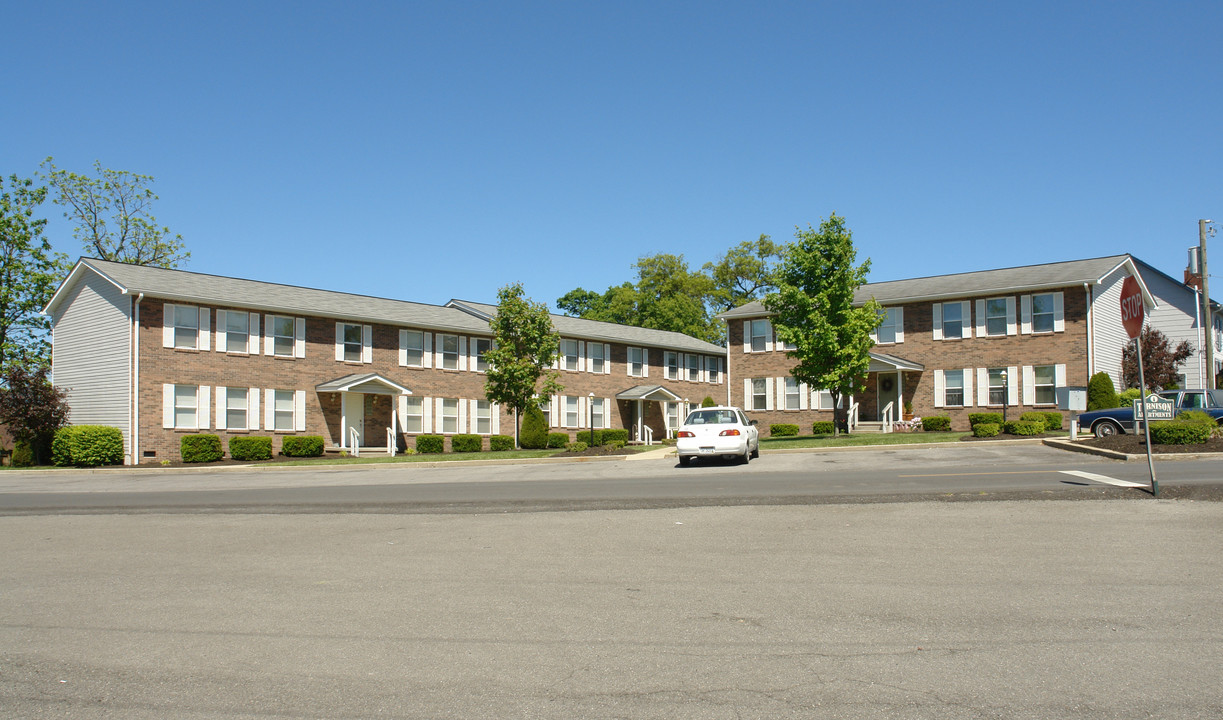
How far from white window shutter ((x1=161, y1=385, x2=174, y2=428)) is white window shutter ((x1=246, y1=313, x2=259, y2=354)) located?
3.30 meters

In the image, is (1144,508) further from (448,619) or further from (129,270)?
(129,270)

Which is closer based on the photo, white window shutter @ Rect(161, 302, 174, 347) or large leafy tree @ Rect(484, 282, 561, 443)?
white window shutter @ Rect(161, 302, 174, 347)

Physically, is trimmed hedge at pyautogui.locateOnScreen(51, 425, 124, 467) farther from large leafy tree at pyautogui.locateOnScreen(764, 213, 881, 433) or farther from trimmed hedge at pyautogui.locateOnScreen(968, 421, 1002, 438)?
trimmed hedge at pyautogui.locateOnScreen(968, 421, 1002, 438)

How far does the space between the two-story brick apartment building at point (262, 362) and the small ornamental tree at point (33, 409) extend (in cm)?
119

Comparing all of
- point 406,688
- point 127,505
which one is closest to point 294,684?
point 406,688

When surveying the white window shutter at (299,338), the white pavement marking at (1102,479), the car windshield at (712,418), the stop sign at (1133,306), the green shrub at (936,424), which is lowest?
the white pavement marking at (1102,479)

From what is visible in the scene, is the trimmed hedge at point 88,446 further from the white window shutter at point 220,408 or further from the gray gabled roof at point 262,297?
the gray gabled roof at point 262,297

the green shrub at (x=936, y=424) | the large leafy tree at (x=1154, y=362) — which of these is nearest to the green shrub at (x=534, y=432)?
the green shrub at (x=936, y=424)

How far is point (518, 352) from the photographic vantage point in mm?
36750

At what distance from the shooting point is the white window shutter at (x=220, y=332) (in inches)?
1314

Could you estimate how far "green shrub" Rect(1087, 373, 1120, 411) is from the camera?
3278cm

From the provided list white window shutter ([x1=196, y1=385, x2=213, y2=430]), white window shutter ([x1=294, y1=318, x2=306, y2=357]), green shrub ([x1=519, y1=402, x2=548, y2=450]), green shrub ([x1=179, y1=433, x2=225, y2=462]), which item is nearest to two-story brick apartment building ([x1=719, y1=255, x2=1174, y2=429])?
green shrub ([x1=519, y1=402, x2=548, y2=450])

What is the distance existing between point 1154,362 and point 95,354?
42.1 metres

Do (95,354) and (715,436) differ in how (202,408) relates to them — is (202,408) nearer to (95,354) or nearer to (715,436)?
(95,354)
